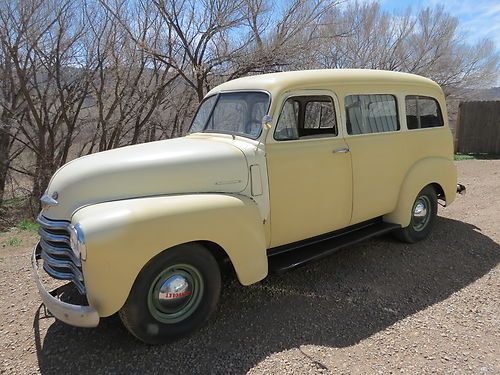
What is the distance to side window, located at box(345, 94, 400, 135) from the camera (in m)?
4.13

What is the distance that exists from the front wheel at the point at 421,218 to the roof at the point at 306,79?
1450 millimetres

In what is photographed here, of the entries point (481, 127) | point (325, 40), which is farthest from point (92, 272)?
point (481, 127)

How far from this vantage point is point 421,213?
199 inches

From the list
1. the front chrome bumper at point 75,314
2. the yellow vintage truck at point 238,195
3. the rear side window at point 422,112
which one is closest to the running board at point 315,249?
the yellow vintage truck at point 238,195

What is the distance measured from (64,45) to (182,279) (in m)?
10.7

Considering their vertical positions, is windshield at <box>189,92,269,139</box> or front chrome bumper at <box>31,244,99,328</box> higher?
windshield at <box>189,92,269,139</box>

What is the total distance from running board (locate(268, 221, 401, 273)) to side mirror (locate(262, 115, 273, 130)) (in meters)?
1.13

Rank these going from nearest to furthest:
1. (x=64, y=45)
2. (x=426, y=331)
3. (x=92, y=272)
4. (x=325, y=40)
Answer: (x=92, y=272) < (x=426, y=331) < (x=64, y=45) < (x=325, y=40)

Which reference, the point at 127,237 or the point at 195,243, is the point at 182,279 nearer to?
the point at 195,243

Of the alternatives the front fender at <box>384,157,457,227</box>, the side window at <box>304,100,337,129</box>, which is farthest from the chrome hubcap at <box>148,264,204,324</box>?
the front fender at <box>384,157,457,227</box>

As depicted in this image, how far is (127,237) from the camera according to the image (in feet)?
8.57

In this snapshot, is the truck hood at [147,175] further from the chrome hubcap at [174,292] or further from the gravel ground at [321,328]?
the gravel ground at [321,328]

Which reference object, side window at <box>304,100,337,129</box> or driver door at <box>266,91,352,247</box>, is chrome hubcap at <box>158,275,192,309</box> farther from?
side window at <box>304,100,337,129</box>

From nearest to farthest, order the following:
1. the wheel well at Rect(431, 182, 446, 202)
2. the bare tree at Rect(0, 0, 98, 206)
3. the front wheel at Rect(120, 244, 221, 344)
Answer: the front wheel at Rect(120, 244, 221, 344) < the wheel well at Rect(431, 182, 446, 202) < the bare tree at Rect(0, 0, 98, 206)
